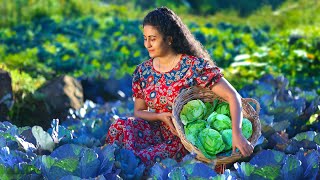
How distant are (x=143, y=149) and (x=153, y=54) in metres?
0.50

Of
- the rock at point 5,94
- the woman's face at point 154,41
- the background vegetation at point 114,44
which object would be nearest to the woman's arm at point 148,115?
the woman's face at point 154,41

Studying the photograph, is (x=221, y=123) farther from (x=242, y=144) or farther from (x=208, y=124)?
(x=242, y=144)

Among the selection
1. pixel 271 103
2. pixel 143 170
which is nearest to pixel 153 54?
pixel 143 170

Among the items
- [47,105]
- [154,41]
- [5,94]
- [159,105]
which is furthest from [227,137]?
[47,105]

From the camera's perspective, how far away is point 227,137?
11.3 ft

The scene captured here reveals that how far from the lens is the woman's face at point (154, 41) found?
142 inches

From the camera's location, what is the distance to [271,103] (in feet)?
16.1

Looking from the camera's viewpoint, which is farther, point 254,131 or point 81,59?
point 81,59

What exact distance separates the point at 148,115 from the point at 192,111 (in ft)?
1.11

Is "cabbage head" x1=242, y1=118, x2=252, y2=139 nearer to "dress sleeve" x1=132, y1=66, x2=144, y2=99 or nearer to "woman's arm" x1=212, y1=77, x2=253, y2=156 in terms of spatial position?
"woman's arm" x1=212, y1=77, x2=253, y2=156

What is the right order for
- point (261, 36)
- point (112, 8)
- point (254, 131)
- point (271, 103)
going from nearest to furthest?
point (254, 131) → point (271, 103) → point (261, 36) → point (112, 8)

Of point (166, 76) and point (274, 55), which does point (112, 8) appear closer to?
point (274, 55)

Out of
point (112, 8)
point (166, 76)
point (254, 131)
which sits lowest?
point (112, 8)

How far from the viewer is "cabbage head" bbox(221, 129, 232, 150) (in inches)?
135
